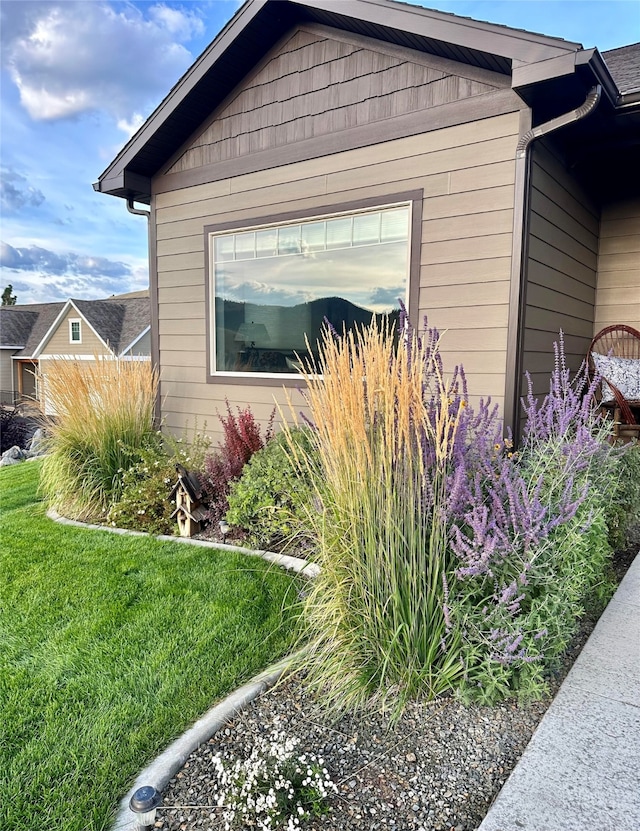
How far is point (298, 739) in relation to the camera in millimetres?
1605

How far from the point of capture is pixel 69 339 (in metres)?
21.5

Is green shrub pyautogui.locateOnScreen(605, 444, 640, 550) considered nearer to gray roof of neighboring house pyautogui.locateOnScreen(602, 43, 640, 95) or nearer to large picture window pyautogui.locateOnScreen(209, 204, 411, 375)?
large picture window pyautogui.locateOnScreen(209, 204, 411, 375)

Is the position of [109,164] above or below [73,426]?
above

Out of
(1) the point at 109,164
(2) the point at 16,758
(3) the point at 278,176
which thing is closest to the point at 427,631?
(2) the point at 16,758

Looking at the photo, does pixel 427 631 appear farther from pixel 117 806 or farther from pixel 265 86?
pixel 265 86

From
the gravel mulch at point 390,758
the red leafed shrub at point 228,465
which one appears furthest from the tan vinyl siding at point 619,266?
the gravel mulch at point 390,758

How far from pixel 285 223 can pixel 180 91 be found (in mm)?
1479

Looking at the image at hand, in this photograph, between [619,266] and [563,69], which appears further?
[619,266]

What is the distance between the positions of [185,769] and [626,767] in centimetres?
127

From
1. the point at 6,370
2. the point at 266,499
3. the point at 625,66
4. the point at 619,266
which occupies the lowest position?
the point at 266,499

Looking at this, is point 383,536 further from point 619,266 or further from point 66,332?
point 66,332

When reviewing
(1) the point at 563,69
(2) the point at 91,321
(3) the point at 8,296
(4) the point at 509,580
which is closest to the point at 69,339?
(2) the point at 91,321

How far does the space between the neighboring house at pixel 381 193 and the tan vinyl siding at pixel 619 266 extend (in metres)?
0.02

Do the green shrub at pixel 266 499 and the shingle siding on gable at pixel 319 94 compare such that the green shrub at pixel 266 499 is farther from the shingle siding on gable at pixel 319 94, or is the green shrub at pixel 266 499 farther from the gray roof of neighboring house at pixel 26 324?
the gray roof of neighboring house at pixel 26 324
